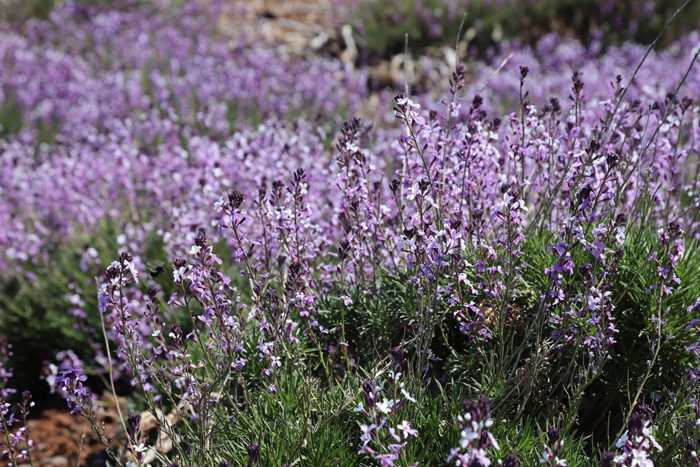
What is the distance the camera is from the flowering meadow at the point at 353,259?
2.33 meters

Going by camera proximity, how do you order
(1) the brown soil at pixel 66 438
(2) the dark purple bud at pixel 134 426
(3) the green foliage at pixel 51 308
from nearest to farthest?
1. (2) the dark purple bud at pixel 134 426
2. (1) the brown soil at pixel 66 438
3. (3) the green foliage at pixel 51 308

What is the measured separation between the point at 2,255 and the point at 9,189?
0.76 metres

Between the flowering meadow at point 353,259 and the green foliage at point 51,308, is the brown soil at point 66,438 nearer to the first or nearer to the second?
the flowering meadow at point 353,259

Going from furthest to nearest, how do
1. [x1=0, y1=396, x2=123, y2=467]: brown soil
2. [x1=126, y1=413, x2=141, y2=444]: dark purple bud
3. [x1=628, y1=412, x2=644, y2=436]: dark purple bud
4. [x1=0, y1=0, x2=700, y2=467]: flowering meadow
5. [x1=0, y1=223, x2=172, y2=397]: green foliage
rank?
[x1=0, y1=223, x2=172, y2=397]: green foliage → [x1=0, y1=396, x2=123, y2=467]: brown soil → [x1=0, y1=0, x2=700, y2=467]: flowering meadow → [x1=126, y1=413, x2=141, y2=444]: dark purple bud → [x1=628, y1=412, x2=644, y2=436]: dark purple bud

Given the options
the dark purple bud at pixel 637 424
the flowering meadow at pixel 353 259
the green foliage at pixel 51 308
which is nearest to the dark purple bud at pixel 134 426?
the flowering meadow at pixel 353 259

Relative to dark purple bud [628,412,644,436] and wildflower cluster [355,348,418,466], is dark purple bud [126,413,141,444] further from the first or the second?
dark purple bud [628,412,644,436]

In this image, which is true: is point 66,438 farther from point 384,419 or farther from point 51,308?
point 384,419

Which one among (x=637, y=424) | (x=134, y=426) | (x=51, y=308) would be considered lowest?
(x=51, y=308)

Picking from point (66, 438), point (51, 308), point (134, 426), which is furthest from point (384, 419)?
point (51, 308)

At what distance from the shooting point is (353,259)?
9.93ft

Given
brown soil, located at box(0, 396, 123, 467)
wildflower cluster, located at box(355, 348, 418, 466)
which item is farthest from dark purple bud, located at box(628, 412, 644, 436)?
brown soil, located at box(0, 396, 123, 467)

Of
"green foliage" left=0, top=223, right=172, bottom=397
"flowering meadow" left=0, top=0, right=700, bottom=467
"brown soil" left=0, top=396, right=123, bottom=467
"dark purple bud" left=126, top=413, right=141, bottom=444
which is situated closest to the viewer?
"dark purple bud" left=126, top=413, right=141, bottom=444

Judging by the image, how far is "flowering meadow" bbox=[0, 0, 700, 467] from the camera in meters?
2.33

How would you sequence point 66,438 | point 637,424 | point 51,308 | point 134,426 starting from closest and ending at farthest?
1. point 637,424
2. point 134,426
3. point 66,438
4. point 51,308
